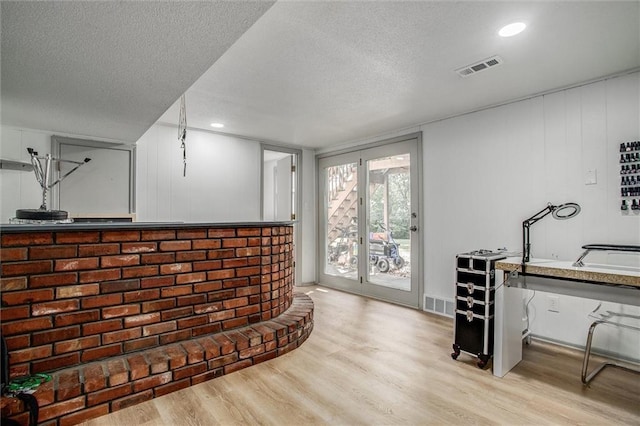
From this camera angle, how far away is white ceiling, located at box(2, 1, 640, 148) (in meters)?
1.48

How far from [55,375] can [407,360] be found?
232 centimetres

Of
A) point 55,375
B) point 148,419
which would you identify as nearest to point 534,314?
point 148,419

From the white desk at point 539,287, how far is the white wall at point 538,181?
62cm

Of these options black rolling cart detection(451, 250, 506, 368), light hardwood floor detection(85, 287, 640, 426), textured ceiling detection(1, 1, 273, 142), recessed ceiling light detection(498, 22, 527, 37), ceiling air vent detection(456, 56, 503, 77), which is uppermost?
ceiling air vent detection(456, 56, 503, 77)

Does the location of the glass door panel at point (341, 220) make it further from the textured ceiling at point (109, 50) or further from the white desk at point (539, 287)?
the textured ceiling at point (109, 50)

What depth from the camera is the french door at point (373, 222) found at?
13.4 feet

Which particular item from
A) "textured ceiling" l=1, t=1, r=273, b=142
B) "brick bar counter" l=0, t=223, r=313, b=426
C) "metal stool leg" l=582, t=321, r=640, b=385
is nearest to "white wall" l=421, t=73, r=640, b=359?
Result: "metal stool leg" l=582, t=321, r=640, b=385

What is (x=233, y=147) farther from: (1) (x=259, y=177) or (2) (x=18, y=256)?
(2) (x=18, y=256)

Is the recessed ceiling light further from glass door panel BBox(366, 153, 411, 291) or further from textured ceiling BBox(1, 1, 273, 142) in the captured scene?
glass door panel BBox(366, 153, 411, 291)

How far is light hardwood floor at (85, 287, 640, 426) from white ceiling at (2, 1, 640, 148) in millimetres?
2011

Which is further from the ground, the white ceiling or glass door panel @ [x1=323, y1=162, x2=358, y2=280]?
the white ceiling

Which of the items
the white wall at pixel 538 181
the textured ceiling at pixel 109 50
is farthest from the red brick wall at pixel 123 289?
the white wall at pixel 538 181

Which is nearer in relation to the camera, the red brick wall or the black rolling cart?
the red brick wall

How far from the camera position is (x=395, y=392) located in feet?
6.73
